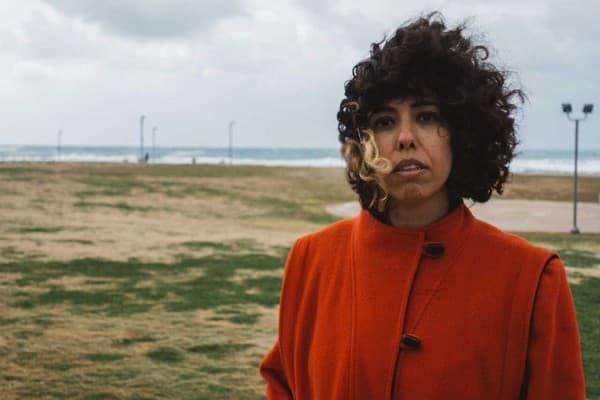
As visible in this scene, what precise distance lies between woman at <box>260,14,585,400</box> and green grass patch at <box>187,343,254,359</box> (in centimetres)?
593

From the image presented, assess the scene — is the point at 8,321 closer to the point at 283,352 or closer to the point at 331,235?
the point at 283,352

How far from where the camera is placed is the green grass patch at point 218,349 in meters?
7.92

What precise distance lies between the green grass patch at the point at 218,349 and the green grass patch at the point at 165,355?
20 cm

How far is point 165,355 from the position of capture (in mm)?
7754

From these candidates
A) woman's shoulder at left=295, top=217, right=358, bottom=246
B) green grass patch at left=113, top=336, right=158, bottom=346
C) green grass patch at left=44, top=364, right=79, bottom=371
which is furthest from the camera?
green grass patch at left=113, top=336, right=158, bottom=346

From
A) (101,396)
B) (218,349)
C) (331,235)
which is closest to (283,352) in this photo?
(331,235)

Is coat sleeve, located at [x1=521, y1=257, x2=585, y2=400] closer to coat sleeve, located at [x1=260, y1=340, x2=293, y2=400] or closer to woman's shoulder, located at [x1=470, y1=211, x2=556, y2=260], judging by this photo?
woman's shoulder, located at [x1=470, y1=211, x2=556, y2=260]

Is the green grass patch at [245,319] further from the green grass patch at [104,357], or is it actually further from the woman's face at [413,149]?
the woman's face at [413,149]

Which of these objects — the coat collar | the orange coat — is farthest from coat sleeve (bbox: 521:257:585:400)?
the coat collar

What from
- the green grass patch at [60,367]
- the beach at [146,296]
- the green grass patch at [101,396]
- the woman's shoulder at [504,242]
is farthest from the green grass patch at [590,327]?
the woman's shoulder at [504,242]

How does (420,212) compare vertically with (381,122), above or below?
below

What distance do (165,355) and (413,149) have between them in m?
6.37

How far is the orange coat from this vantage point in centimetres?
174

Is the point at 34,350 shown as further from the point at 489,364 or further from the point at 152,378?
the point at 489,364
